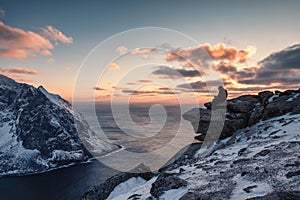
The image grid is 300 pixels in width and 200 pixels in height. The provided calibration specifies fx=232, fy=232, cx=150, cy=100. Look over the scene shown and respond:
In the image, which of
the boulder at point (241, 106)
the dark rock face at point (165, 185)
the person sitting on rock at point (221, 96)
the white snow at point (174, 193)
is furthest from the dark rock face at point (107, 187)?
the person sitting on rock at point (221, 96)

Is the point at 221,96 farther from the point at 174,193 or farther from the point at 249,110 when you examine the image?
the point at 174,193

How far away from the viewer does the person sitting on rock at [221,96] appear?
62.2 meters

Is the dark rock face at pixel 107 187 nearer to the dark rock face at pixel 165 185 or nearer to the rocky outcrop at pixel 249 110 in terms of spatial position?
the dark rock face at pixel 165 185

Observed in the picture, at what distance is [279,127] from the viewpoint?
40.5 metres

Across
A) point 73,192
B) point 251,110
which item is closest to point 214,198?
point 251,110

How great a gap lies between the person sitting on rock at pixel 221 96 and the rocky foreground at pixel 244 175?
14.0 meters

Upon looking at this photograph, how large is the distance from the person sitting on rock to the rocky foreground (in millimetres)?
14024

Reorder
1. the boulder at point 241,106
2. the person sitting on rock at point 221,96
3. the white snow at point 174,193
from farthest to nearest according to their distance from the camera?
1. the person sitting on rock at point 221,96
2. the boulder at point 241,106
3. the white snow at point 174,193

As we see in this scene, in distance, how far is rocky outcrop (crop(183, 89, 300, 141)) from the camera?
161 feet

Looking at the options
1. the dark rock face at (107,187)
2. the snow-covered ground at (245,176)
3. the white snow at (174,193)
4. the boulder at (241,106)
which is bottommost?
the dark rock face at (107,187)

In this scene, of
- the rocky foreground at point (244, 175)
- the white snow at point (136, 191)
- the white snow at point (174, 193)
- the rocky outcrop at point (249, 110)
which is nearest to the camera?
the rocky foreground at point (244, 175)

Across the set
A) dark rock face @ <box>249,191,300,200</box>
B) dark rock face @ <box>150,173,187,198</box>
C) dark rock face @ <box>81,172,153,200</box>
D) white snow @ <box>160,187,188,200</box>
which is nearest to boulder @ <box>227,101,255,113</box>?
dark rock face @ <box>81,172,153,200</box>

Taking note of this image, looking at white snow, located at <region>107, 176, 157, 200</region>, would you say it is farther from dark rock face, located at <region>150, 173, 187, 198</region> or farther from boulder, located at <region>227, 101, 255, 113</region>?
boulder, located at <region>227, 101, 255, 113</region>

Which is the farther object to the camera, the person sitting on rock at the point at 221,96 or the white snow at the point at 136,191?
the person sitting on rock at the point at 221,96
